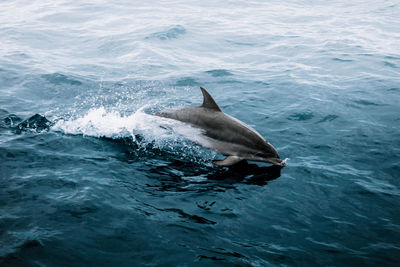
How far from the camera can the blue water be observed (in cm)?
498

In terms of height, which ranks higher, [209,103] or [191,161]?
[209,103]

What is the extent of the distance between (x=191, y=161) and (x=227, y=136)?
970mm

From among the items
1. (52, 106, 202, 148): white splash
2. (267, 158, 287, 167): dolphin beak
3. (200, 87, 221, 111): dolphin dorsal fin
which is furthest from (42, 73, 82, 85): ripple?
(267, 158, 287, 167): dolphin beak

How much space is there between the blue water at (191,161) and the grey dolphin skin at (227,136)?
33 cm

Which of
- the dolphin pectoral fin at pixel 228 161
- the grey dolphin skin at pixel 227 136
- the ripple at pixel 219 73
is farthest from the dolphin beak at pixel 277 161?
the ripple at pixel 219 73

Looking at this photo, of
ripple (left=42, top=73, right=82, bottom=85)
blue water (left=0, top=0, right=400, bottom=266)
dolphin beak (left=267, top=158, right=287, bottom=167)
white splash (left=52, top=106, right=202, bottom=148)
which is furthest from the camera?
ripple (left=42, top=73, right=82, bottom=85)

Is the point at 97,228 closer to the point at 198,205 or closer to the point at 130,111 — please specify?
the point at 198,205

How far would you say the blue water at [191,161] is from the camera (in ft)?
16.3

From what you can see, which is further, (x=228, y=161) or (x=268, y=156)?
(x=268, y=156)

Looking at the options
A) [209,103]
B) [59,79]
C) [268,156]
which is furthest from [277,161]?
[59,79]

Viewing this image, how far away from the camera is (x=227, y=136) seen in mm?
7508

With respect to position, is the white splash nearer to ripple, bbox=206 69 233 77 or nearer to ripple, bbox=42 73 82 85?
ripple, bbox=42 73 82 85

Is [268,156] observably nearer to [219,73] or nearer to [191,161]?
[191,161]

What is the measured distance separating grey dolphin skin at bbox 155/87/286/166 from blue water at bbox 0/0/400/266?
0.33 m
